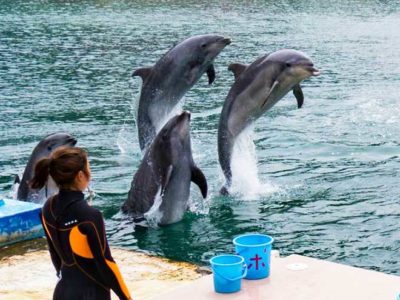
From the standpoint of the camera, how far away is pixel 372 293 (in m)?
5.87

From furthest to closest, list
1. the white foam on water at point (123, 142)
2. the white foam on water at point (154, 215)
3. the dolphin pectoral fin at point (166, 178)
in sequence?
the white foam on water at point (123, 142), the white foam on water at point (154, 215), the dolphin pectoral fin at point (166, 178)

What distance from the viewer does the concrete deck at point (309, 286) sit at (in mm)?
5879

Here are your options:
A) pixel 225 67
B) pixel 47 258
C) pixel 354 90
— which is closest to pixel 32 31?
pixel 225 67

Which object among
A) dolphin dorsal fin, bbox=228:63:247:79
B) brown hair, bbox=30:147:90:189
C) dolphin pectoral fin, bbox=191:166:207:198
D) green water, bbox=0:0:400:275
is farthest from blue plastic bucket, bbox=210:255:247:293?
dolphin dorsal fin, bbox=228:63:247:79

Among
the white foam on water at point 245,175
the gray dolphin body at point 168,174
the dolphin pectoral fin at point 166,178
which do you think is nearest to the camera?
the dolphin pectoral fin at point 166,178

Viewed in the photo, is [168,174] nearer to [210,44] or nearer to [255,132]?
[210,44]

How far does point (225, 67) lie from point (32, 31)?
47.9 feet

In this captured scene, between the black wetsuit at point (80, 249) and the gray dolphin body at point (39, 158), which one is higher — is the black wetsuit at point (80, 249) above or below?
above

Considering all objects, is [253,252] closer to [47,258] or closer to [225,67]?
[47,258]

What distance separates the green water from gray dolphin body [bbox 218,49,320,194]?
0.84 meters

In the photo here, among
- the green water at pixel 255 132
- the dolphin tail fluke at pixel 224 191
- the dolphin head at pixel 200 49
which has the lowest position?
the green water at pixel 255 132

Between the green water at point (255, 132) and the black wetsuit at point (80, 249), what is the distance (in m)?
3.61

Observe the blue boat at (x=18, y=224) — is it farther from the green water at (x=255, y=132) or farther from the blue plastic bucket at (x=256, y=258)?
the blue plastic bucket at (x=256, y=258)

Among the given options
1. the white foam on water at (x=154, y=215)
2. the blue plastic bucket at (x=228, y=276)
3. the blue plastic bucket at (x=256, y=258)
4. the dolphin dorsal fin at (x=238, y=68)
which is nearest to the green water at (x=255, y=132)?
the white foam on water at (x=154, y=215)
